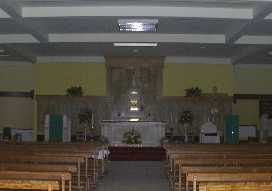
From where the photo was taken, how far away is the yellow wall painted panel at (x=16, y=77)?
20078mm

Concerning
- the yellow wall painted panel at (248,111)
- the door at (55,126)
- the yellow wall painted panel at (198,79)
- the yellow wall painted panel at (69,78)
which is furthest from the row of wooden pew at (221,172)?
the yellow wall painted panel at (248,111)

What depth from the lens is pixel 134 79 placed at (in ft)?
62.1

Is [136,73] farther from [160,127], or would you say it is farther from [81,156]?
[81,156]

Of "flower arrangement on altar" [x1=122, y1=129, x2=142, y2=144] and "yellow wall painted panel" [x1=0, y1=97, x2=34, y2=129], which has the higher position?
"yellow wall painted panel" [x1=0, y1=97, x2=34, y2=129]

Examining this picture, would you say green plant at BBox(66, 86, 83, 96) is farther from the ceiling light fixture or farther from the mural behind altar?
the ceiling light fixture

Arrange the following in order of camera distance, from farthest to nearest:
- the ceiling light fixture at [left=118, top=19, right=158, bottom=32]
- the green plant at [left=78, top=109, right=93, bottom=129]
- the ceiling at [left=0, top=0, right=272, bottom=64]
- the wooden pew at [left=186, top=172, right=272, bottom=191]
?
1. the green plant at [left=78, top=109, right=93, bottom=129]
2. the ceiling light fixture at [left=118, top=19, right=158, bottom=32]
3. the ceiling at [left=0, top=0, right=272, bottom=64]
4. the wooden pew at [left=186, top=172, right=272, bottom=191]

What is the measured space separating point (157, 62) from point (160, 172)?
23.6 ft

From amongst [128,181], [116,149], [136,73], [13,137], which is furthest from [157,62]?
[128,181]

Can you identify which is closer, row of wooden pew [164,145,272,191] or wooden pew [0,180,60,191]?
row of wooden pew [164,145,272,191]

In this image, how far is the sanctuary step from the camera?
15164mm

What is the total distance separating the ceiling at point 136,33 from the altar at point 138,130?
2526 millimetres

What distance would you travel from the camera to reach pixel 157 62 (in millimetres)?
18469

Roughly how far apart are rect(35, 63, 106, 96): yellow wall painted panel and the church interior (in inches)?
1.5

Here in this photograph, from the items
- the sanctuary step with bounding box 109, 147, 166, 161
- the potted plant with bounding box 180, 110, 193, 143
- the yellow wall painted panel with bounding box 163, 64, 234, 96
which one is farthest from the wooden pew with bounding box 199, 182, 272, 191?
the yellow wall painted panel with bounding box 163, 64, 234, 96
